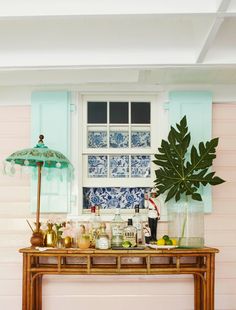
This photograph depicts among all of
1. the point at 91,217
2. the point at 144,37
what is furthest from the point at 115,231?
the point at 144,37

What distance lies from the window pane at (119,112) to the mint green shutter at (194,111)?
0.55 metres

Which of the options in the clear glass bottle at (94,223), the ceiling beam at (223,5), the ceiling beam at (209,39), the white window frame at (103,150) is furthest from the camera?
the white window frame at (103,150)

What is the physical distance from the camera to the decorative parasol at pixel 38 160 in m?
4.94

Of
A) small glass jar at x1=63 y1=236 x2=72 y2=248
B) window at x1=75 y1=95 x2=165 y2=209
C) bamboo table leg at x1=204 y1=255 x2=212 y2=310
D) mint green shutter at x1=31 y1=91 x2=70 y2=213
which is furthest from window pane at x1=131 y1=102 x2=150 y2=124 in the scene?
bamboo table leg at x1=204 y1=255 x2=212 y2=310

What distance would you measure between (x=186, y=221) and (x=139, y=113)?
4.60 ft

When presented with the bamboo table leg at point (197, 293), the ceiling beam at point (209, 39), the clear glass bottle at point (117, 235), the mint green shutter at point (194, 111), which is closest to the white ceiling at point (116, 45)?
the ceiling beam at point (209, 39)

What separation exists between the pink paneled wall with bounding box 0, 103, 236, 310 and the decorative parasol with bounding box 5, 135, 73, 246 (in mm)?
378

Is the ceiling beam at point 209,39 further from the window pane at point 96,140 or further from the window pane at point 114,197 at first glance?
the window pane at point 114,197

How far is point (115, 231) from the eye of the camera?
514cm

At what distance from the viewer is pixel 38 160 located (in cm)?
510

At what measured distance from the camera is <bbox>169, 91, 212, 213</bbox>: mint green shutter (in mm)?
5535

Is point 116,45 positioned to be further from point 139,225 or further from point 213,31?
point 139,225

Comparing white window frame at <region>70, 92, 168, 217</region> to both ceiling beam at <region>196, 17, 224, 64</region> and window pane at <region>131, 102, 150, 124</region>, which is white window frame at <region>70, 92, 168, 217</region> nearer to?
window pane at <region>131, 102, 150, 124</region>

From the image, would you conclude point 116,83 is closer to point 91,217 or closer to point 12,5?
point 91,217
